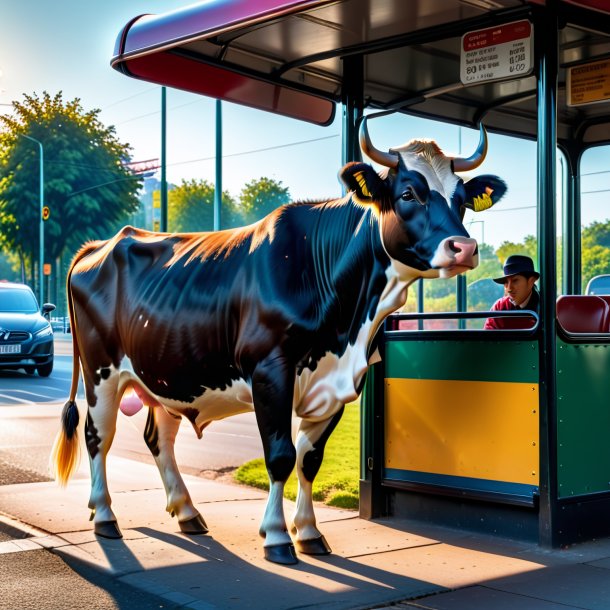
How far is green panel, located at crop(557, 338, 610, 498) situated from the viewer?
617cm

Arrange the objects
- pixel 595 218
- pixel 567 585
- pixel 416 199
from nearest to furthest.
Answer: pixel 567 585, pixel 416 199, pixel 595 218

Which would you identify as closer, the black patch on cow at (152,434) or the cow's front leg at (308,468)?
the cow's front leg at (308,468)

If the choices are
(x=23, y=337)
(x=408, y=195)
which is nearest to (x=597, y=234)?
(x=408, y=195)

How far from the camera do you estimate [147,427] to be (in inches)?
277

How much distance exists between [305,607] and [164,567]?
3.69ft

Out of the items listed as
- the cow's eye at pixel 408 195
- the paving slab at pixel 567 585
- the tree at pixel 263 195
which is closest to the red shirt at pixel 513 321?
the cow's eye at pixel 408 195

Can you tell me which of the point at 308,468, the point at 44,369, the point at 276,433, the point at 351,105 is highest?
the point at 351,105

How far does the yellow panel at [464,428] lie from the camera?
621 cm

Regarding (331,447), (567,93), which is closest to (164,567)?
(567,93)

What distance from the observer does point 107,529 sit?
6.41 m

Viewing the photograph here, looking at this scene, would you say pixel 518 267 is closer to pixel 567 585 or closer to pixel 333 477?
pixel 567 585

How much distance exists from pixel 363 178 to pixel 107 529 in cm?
278

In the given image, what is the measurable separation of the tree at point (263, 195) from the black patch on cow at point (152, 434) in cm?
7528

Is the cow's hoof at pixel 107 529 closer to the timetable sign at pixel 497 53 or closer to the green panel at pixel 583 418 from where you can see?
the green panel at pixel 583 418
